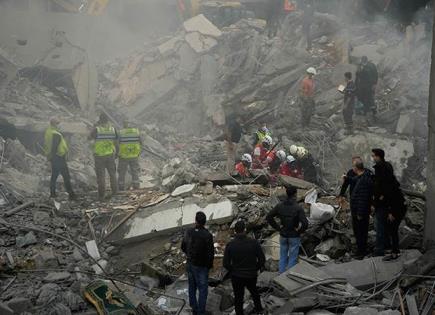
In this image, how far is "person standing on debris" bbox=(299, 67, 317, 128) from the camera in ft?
47.7

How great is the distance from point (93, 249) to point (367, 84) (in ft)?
27.9

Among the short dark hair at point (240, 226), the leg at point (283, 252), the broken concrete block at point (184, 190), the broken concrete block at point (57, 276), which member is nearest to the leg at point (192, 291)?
the short dark hair at point (240, 226)

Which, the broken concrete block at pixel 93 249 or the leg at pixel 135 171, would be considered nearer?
the broken concrete block at pixel 93 249

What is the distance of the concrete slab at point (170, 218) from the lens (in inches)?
372

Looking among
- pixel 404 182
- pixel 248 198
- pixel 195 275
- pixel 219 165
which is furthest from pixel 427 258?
pixel 219 165

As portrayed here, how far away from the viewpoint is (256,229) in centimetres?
908

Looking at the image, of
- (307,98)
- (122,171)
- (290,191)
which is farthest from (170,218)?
(307,98)

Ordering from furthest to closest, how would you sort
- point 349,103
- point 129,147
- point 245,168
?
point 349,103, point 129,147, point 245,168

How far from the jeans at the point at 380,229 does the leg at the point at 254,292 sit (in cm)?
208

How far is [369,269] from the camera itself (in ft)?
23.9

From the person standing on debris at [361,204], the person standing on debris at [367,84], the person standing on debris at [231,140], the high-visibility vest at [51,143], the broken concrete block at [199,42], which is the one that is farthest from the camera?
the broken concrete block at [199,42]

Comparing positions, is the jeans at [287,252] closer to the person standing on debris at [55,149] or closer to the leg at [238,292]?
the leg at [238,292]

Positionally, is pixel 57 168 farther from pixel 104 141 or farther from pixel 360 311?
pixel 360 311

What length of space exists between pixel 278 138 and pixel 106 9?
11.9 meters
